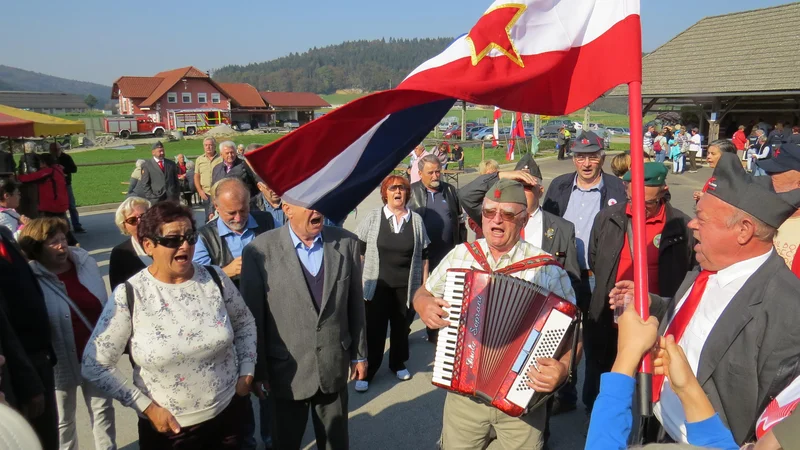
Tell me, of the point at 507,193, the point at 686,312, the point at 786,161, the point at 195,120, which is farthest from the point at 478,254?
the point at 195,120

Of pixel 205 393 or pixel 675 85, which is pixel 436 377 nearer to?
pixel 205 393

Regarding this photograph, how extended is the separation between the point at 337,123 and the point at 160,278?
1313 millimetres

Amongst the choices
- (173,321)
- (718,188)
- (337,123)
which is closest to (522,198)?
(718,188)

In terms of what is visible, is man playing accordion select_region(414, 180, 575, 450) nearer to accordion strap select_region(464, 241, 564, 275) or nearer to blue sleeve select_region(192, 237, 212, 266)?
accordion strap select_region(464, 241, 564, 275)

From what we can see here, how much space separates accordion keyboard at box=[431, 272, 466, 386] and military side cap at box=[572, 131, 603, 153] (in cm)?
260

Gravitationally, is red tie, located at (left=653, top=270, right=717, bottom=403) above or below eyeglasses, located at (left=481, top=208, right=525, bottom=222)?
below

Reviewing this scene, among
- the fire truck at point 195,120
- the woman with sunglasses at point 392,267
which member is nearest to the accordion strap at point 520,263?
the woman with sunglasses at point 392,267

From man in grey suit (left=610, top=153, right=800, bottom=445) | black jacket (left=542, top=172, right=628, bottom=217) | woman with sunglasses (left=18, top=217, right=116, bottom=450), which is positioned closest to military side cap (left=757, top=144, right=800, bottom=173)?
black jacket (left=542, top=172, right=628, bottom=217)

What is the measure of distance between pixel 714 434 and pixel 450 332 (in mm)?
1232

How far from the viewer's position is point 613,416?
5.63ft

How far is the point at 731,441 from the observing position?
1.80m

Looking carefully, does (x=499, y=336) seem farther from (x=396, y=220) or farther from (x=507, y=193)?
(x=396, y=220)

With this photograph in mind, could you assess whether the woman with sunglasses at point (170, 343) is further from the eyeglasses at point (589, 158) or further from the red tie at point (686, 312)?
the eyeglasses at point (589, 158)

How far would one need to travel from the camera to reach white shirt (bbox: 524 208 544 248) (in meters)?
4.08
